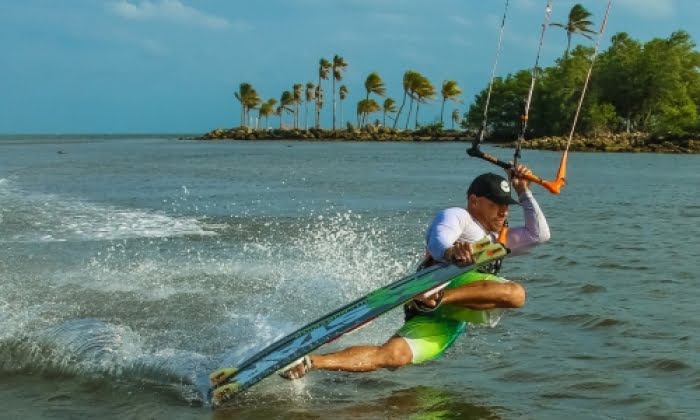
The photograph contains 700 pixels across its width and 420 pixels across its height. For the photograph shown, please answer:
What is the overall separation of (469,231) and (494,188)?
0.36 meters

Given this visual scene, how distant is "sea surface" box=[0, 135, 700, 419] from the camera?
6137mm

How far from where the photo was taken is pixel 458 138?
115 m

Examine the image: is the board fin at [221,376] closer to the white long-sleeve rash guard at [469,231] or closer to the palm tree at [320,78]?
the white long-sleeve rash guard at [469,231]

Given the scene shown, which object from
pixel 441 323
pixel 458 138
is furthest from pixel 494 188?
pixel 458 138

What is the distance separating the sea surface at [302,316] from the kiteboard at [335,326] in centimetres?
24

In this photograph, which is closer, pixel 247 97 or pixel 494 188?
pixel 494 188

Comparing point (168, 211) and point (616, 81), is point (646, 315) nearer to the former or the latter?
point (168, 211)

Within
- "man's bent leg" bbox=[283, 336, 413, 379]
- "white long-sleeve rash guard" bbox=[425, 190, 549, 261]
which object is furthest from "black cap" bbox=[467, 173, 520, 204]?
"man's bent leg" bbox=[283, 336, 413, 379]

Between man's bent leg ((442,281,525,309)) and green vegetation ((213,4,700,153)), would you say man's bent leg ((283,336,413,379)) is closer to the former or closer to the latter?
man's bent leg ((442,281,525,309))

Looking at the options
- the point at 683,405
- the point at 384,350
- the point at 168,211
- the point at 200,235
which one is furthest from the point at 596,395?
→ the point at 168,211

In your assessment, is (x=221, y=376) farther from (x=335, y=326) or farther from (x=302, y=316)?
(x=302, y=316)

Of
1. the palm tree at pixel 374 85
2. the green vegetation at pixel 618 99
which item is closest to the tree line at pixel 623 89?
the green vegetation at pixel 618 99

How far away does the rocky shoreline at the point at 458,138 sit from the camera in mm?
67125

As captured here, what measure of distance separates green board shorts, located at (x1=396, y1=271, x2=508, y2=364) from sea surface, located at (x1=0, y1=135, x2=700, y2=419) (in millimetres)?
464
